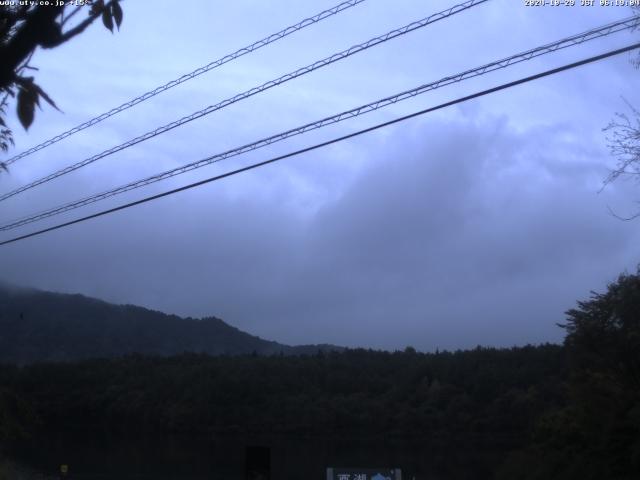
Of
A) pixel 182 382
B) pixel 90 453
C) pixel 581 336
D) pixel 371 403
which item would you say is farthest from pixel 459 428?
pixel 581 336

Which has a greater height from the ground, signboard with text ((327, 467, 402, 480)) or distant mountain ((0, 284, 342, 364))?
distant mountain ((0, 284, 342, 364))

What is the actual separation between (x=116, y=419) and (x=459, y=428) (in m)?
32.5

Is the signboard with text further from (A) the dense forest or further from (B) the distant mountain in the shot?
(A) the dense forest

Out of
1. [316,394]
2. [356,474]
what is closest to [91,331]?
[316,394]

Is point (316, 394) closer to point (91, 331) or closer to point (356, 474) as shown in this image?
point (91, 331)

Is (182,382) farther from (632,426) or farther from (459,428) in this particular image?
(632,426)

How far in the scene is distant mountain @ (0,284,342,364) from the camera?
54500 mm

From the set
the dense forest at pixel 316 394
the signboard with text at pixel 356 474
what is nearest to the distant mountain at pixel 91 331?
the dense forest at pixel 316 394

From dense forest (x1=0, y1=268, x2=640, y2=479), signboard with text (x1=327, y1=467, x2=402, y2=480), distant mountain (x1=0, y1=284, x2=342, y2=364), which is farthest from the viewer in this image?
dense forest (x1=0, y1=268, x2=640, y2=479)

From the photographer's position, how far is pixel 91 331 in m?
90.3

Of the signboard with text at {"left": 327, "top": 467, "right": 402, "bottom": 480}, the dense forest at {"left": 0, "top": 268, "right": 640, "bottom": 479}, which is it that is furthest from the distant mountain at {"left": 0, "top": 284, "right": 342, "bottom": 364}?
the signboard with text at {"left": 327, "top": 467, "right": 402, "bottom": 480}

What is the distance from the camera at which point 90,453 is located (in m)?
55.7

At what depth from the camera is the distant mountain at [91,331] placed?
54500 millimetres

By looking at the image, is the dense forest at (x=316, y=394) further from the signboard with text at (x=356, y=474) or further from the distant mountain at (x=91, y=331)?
the signboard with text at (x=356, y=474)
